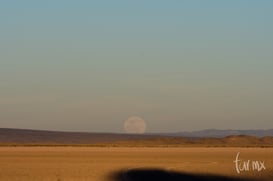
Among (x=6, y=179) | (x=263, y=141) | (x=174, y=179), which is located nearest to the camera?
(x=174, y=179)

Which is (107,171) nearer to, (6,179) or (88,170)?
(88,170)

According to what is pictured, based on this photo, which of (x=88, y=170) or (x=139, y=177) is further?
(x=88, y=170)

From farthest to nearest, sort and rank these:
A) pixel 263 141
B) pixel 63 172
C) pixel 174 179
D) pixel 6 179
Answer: pixel 263 141
pixel 63 172
pixel 6 179
pixel 174 179

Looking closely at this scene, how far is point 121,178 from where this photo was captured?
43.9 meters

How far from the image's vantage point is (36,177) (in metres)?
44.9

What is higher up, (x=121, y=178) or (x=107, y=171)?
(x=107, y=171)

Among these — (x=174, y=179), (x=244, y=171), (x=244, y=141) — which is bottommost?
(x=174, y=179)

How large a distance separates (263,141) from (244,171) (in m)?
155

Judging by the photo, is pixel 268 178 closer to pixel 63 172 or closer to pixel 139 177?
pixel 139 177

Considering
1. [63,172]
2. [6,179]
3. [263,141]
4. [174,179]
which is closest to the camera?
[174,179]

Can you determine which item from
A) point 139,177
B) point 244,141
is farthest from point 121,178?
point 244,141

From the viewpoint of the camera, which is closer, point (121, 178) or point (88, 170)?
point (121, 178)

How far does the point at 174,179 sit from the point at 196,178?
51.0 inches

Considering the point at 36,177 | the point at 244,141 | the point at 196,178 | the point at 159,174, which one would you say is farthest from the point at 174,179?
the point at 244,141
